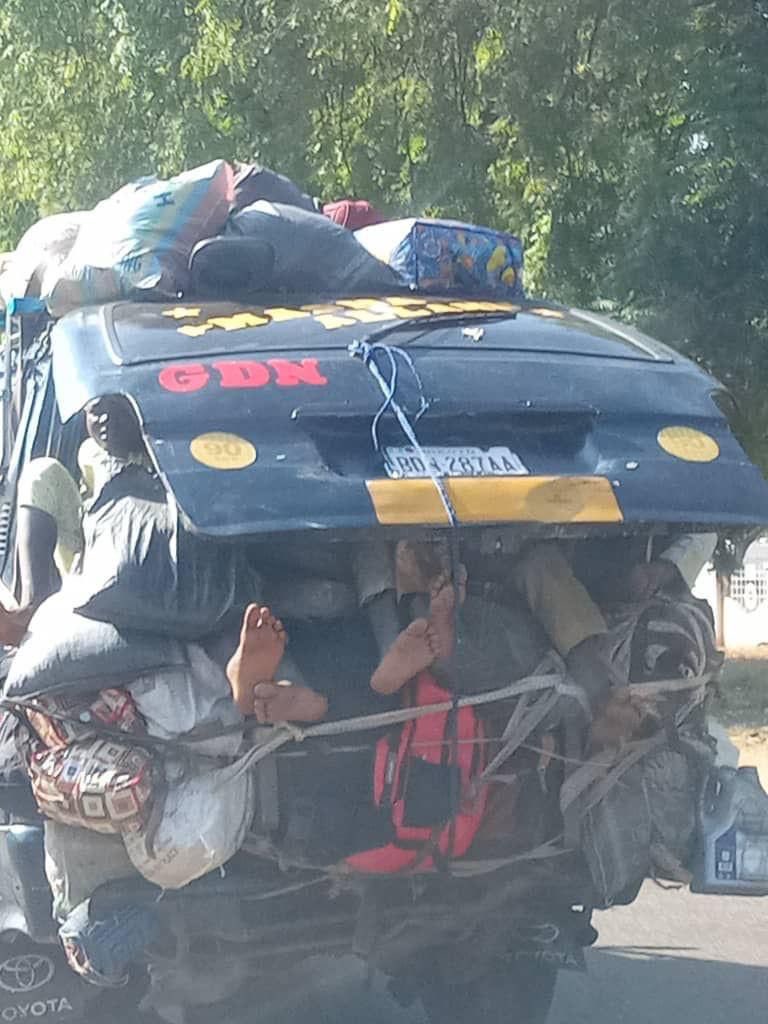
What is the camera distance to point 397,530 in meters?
3.62

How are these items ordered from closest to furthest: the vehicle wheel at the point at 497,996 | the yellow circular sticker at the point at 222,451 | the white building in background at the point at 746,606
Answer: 1. the yellow circular sticker at the point at 222,451
2. the vehicle wheel at the point at 497,996
3. the white building in background at the point at 746,606

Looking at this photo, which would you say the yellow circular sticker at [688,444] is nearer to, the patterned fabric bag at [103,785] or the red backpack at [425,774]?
the red backpack at [425,774]

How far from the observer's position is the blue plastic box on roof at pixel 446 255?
467cm

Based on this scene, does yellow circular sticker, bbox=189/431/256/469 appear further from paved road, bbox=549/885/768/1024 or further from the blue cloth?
paved road, bbox=549/885/768/1024

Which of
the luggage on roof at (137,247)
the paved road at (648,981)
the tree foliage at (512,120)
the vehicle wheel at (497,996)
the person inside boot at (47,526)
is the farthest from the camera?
the tree foliage at (512,120)

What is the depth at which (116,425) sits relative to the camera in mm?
3887

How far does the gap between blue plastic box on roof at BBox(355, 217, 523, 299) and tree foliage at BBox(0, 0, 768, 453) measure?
4.73 metres

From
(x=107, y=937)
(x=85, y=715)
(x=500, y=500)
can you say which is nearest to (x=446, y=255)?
(x=500, y=500)

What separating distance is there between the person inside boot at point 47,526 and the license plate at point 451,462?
2.29 ft

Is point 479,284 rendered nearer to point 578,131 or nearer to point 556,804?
point 556,804

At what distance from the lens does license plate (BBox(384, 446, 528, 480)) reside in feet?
12.2

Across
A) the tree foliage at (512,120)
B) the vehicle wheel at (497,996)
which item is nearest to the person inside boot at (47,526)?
the vehicle wheel at (497,996)

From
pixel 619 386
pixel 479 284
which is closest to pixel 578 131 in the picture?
pixel 479 284

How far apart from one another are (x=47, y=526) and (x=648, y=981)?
8.57ft
